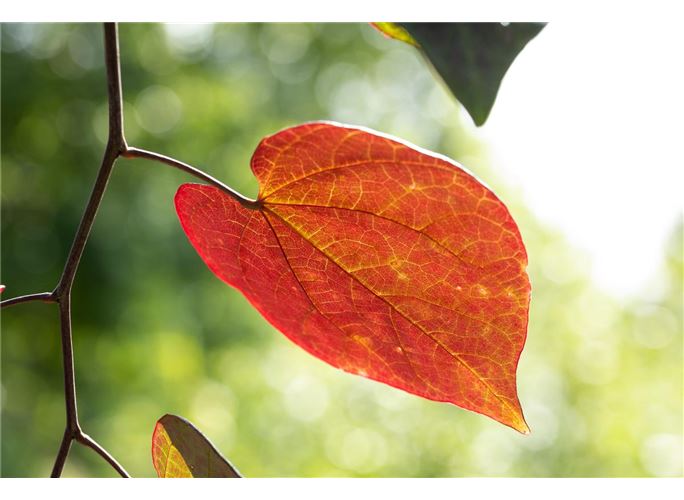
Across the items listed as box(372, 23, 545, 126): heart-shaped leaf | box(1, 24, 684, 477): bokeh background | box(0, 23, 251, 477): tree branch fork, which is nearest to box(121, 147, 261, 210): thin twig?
box(0, 23, 251, 477): tree branch fork

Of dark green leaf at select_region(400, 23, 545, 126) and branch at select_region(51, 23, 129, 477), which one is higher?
dark green leaf at select_region(400, 23, 545, 126)

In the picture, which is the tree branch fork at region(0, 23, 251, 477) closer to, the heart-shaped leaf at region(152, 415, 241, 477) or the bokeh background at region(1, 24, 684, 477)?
the heart-shaped leaf at region(152, 415, 241, 477)

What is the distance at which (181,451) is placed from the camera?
380mm

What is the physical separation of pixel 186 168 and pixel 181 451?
16 cm

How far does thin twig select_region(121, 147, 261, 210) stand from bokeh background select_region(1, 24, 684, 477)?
3732 mm

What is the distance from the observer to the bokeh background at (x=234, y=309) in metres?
4.30

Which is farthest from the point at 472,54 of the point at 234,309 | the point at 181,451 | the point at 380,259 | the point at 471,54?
the point at 234,309

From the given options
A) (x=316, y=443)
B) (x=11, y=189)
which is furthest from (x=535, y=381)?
(x=11, y=189)

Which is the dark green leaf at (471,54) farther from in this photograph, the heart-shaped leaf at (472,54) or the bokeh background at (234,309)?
the bokeh background at (234,309)

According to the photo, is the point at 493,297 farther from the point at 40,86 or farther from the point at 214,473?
the point at 40,86

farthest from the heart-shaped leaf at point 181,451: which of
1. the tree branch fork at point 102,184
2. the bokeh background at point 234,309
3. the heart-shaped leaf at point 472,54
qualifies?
the bokeh background at point 234,309

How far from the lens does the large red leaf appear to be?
30cm

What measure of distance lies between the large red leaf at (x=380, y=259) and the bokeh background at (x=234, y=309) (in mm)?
3711

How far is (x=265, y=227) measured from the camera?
35 cm
